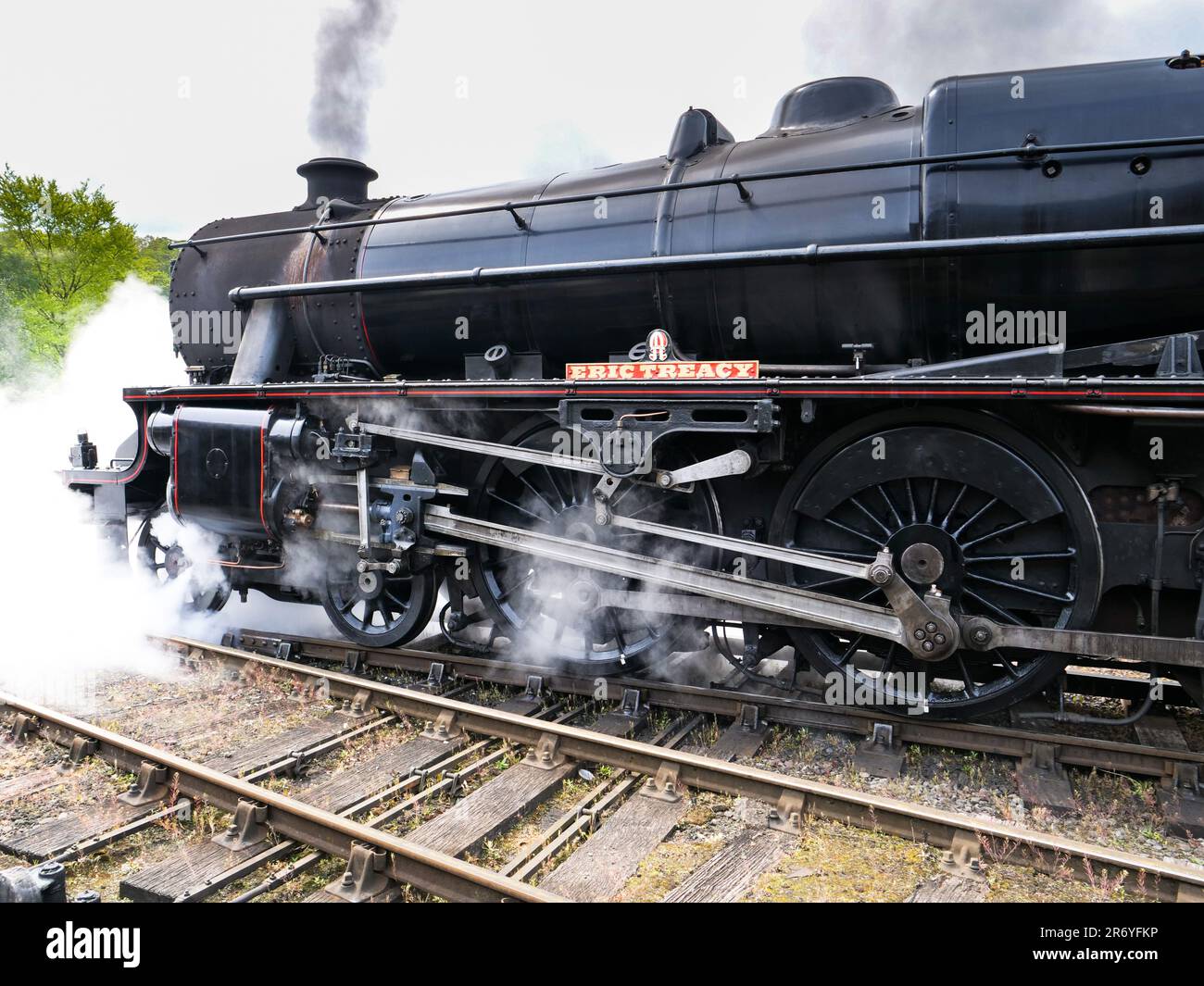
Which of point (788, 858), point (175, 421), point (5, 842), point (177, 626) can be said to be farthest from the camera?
point (177, 626)

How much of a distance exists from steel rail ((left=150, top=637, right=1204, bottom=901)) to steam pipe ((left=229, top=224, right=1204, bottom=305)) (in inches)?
94.7

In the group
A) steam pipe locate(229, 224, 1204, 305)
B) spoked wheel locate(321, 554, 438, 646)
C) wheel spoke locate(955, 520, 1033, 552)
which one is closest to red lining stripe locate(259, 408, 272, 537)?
spoked wheel locate(321, 554, 438, 646)

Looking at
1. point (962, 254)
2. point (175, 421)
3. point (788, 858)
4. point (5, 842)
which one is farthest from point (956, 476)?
point (175, 421)

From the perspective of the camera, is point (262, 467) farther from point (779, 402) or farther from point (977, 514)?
point (977, 514)

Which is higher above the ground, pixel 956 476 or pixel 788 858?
pixel 956 476

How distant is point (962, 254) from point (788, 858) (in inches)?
108

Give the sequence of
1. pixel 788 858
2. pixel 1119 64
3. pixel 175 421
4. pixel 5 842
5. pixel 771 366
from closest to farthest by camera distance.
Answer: pixel 788 858, pixel 5 842, pixel 1119 64, pixel 771 366, pixel 175 421

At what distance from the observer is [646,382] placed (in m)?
4.40

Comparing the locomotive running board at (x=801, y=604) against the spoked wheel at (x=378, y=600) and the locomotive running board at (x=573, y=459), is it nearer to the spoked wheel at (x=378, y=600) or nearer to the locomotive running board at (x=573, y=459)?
the locomotive running board at (x=573, y=459)

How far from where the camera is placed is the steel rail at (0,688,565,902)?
2891 mm

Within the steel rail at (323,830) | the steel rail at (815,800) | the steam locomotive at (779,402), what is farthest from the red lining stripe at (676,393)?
the steel rail at (323,830)

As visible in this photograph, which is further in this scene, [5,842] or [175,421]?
[175,421]

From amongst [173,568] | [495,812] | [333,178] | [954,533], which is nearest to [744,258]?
[954,533]
